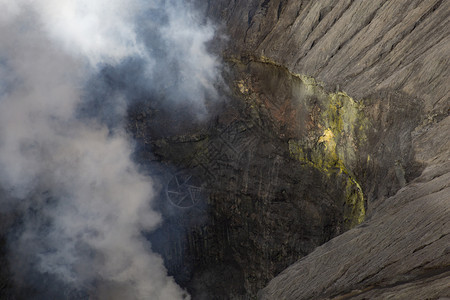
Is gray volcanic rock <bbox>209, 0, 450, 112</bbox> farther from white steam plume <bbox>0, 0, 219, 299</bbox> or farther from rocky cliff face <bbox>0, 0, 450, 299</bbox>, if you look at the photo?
white steam plume <bbox>0, 0, 219, 299</bbox>

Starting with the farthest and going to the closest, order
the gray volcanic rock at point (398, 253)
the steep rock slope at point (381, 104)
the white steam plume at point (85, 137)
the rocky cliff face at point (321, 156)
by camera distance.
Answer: the white steam plume at point (85, 137), the rocky cliff face at point (321, 156), the steep rock slope at point (381, 104), the gray volcanic rock at point (398, 253)

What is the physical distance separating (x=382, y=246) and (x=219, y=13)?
9771 millimetres

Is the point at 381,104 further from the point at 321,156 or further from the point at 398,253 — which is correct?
the point at 398,253

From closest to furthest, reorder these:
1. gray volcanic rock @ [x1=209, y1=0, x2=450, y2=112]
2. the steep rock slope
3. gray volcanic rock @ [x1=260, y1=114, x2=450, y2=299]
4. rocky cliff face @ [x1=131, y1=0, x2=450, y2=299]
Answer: gray volcanic rock @ [x1=260, y1=114, x2=450, y2=299] < the steep rock slope < rocky cliff face @ [x1=131, y1=0, x2=450, y2=299] < gray volcanic rock @ [x1=209, y1=0, x2=450, y2=112]

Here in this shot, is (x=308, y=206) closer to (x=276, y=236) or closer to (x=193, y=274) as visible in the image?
(x=276, y=236)

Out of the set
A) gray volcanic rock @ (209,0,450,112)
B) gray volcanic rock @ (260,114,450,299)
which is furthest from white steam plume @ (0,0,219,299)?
gray volcanic rock @ (260,114,450,299)

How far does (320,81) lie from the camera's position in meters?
11.1

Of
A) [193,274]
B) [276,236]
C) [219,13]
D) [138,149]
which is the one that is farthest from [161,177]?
[219,13]

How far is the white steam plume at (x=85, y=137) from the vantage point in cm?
1273

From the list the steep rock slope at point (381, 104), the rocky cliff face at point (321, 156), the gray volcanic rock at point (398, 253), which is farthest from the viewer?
the rocky cliff face at point (321, 156)

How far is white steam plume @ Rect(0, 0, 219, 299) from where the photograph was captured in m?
12.7

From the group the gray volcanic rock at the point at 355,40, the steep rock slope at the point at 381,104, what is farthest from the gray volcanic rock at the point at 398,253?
the gray volcanic rock at the point at 355,40

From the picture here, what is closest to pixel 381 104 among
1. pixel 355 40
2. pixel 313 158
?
pixel 355 40

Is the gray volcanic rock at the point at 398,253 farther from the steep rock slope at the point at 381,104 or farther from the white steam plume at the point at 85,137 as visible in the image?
the white steam plume at the point at 85,137
